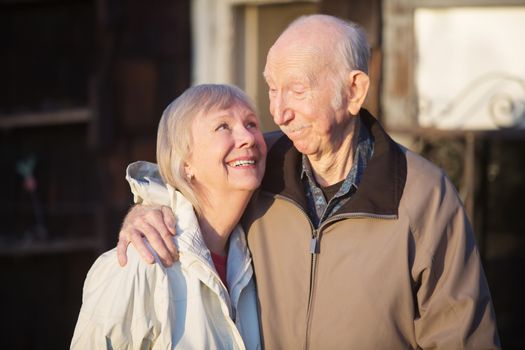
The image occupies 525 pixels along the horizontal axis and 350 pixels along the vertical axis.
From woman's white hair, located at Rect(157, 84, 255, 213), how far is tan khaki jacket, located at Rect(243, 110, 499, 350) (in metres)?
0.34

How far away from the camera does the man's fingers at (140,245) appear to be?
218 cm

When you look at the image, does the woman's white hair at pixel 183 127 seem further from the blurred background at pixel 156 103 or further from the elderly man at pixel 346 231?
the blurred background at pixel 156 103

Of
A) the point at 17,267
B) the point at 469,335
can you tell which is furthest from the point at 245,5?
the point at 469,335

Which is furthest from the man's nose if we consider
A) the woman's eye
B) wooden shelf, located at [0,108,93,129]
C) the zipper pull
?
wooden shelf, located at [0,108,93,129]

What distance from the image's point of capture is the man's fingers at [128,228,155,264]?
7.15 ft

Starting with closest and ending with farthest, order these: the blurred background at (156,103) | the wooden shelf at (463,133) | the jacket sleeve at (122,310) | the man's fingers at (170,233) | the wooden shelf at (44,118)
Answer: the jacket sleeve at (122,310) → the man's fingers at (170,233) → the wooden shelf at (463,133) → the blurred background at (156,103) → the wooden shelf at (44,118)

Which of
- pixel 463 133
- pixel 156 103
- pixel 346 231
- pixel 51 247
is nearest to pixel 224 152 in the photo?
pixel 346 231

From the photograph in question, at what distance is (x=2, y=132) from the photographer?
5203mm

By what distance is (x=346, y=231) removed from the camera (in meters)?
2.29

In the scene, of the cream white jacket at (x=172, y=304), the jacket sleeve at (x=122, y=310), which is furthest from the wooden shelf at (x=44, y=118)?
the jacket sleeve at (x=122, y=310)

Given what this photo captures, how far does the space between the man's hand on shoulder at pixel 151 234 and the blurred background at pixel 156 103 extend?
2.02m

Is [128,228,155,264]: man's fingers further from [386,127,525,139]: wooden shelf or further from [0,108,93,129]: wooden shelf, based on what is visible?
[0,108,93,129]: wooden shelf

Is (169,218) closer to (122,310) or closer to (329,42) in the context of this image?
(122,310)

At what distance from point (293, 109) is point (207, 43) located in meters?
2.63
